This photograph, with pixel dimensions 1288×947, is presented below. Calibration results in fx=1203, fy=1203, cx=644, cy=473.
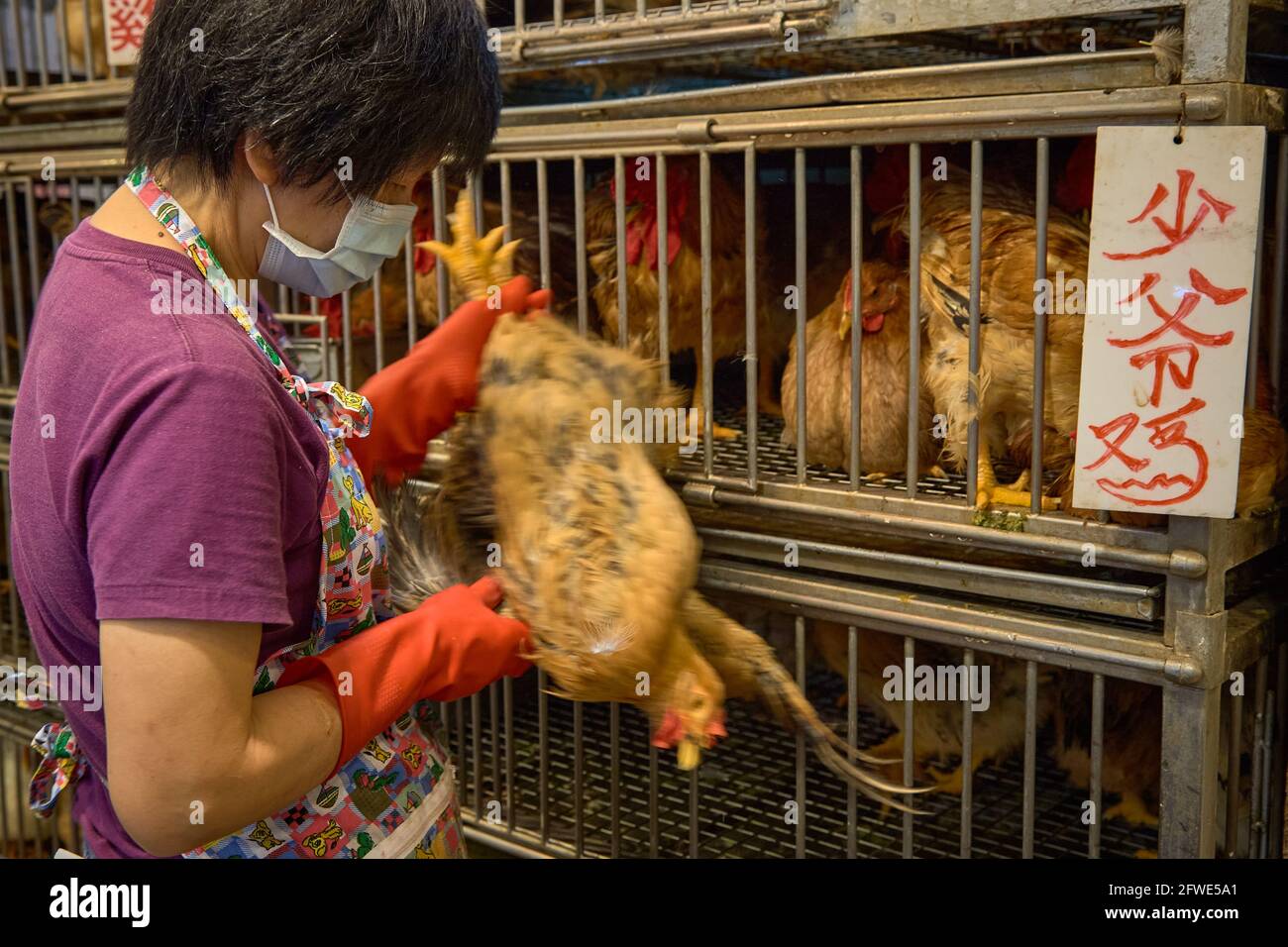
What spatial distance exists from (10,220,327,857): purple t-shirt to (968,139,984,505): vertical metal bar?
65cm

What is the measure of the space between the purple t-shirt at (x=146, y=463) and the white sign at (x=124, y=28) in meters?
0.96

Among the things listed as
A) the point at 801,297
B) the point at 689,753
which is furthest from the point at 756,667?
the point at 801,297

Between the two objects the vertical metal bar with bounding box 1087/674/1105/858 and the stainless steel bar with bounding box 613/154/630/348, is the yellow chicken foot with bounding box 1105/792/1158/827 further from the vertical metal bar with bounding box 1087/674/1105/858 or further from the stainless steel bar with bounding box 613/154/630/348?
the stainless steel bar with bounding box 613/154/630/348

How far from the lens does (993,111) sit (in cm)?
116

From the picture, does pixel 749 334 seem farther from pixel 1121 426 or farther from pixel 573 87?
pixel 573 87

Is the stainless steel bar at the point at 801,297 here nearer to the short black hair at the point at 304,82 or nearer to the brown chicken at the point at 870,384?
the brown chicken at the point at 870,384

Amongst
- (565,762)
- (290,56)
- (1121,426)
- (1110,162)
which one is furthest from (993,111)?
(565,762)

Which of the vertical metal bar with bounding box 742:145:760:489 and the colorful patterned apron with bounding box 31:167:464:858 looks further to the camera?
the vertical metal bar with bounding box 742:145:760:489

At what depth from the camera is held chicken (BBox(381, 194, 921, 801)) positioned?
1.16 meters

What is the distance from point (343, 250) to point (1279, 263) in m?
0.92

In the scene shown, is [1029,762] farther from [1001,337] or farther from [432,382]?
[432,382]

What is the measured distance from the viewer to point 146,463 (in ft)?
2.81

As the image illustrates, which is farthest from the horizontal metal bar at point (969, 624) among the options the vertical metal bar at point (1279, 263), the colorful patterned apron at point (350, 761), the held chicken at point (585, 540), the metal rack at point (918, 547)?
the colorful patterned apron at point (350, 761)

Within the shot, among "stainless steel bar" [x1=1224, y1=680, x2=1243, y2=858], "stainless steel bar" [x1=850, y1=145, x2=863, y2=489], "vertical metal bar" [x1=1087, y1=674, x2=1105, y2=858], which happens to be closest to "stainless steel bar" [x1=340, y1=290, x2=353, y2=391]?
"stainless steel bar" [x1=850, y1=145, x2=863, y2=489]
